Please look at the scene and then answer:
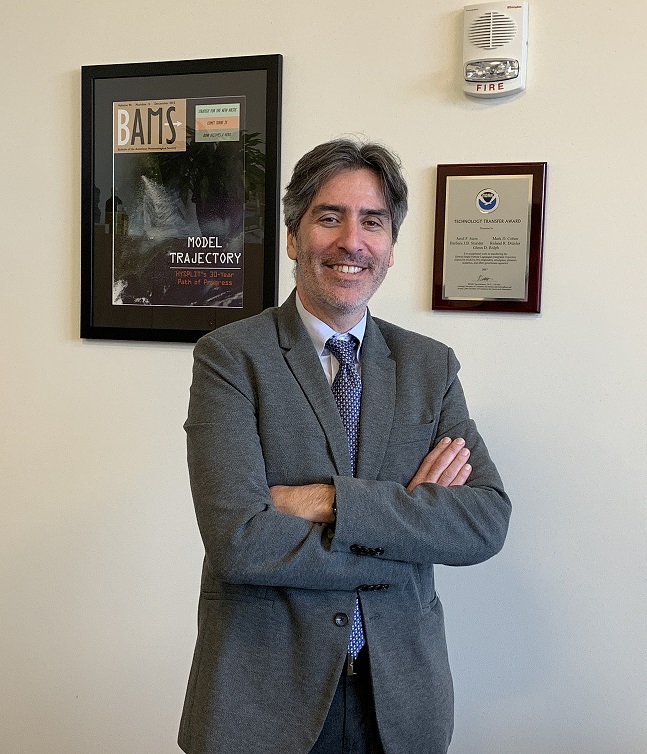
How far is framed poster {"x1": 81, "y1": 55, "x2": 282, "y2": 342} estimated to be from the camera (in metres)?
2.52

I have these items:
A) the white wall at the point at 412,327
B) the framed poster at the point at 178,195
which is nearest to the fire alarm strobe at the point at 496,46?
the white wall at the point at 412,327

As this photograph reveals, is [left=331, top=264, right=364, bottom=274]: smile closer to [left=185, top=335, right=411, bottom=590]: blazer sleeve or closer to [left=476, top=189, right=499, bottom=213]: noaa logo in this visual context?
[left=185, top=335, right=411, bottom=590]: blazer sleeve

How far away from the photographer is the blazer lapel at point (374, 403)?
5.77 ft

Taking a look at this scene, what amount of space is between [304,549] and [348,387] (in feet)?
1.20

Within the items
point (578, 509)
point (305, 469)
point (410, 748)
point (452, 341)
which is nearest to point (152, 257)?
point (452, 341)

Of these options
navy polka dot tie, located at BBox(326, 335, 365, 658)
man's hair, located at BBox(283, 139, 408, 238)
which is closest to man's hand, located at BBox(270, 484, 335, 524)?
navy polka dot tie, located at BBox(326, 335, 365, 658)

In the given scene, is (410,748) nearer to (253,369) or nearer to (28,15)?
(253,369)

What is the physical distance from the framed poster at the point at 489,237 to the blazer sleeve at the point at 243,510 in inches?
31.9

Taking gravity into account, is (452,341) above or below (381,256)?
below

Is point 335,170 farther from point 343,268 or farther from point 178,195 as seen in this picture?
point 178,195

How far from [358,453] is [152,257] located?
3.82 ft

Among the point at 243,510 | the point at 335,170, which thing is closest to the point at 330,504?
the point at 243,510

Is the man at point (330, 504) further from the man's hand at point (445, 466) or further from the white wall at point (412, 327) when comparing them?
the white wall at point (412, 327)

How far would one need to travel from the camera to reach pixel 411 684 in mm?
1715
